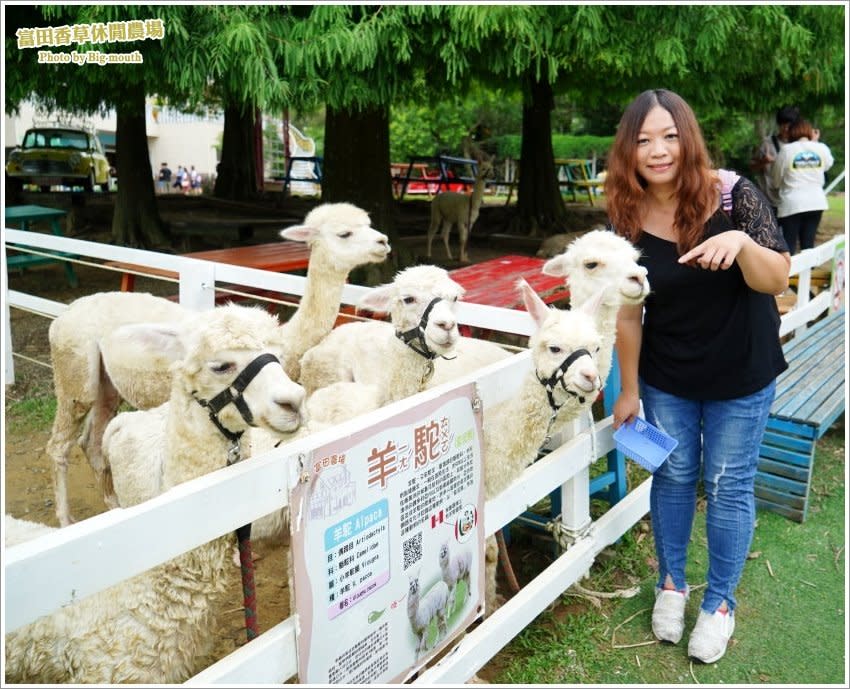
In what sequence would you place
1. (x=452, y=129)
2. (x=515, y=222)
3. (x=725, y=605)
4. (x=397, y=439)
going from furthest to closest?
1. (x=452, y=129)
2. (x=515, y=222)
3. (x=725, y=605)
4. (x=397, y=439)

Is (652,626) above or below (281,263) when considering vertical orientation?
below

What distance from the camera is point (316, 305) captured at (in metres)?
4.12

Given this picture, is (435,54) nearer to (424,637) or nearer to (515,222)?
(424,637)

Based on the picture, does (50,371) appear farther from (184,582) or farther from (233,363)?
(233,363)

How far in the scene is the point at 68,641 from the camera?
6.78ft

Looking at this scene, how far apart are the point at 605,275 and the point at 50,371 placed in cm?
567

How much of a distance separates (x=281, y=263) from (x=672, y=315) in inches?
143

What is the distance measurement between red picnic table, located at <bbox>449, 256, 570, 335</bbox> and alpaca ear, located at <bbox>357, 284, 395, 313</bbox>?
147 centimetres

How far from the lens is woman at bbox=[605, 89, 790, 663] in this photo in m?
2.79

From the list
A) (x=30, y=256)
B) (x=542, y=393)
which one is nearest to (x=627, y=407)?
(x=542, y=393)

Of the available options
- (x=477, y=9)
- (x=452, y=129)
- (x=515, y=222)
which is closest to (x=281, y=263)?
(x=477, y=9)

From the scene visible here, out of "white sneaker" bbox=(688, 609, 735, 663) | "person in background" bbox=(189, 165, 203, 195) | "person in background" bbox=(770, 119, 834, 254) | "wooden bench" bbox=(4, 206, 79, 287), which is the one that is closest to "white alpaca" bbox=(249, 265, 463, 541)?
"white sneaker" bbox=(688, 609, 735, 663)

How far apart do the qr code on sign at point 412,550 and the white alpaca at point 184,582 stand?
531mm

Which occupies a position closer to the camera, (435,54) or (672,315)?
(672,315)
